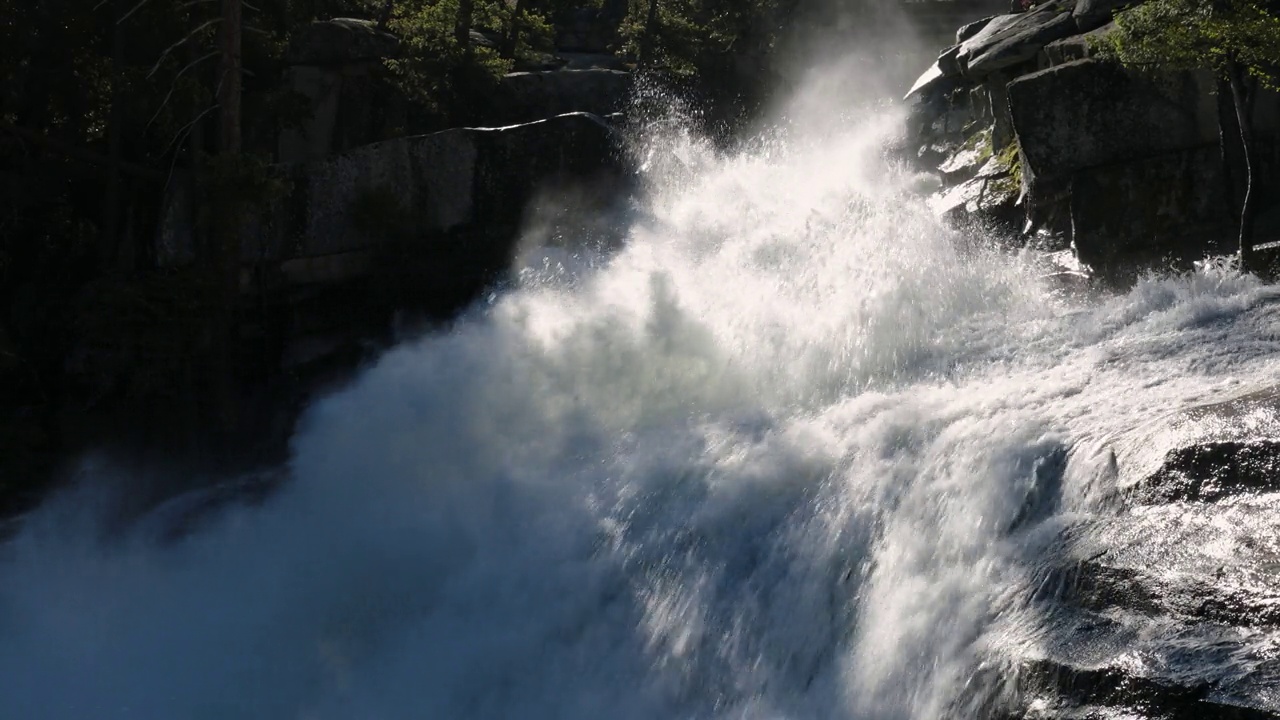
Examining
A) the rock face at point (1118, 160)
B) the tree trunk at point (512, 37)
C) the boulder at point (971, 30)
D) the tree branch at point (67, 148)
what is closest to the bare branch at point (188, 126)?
the tree branch at point (67, 148)

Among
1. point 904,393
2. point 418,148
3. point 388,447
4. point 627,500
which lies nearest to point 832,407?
point 904,393

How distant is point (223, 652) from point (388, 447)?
12.0ft

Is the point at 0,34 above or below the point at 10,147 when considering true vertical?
above

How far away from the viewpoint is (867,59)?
120 ft

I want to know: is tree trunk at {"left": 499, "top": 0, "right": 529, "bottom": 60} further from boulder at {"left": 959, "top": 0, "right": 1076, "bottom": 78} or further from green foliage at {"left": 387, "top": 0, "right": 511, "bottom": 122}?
boulder at {"left": 959, "top": 0, "right": 1076, "bottom": 78}

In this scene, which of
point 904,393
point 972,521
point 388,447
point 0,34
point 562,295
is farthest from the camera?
point 0,34

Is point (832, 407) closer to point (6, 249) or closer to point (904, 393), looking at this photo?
point (904, 393)

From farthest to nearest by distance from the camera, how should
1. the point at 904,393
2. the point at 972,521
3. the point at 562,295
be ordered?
the point at 562,295
the point at 904,393
the point at 972,521

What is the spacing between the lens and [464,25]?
26.0 meters

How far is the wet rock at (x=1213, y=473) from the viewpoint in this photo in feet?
25.3

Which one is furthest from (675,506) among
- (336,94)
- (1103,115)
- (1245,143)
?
(336,94)

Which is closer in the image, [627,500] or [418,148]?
[627,500]

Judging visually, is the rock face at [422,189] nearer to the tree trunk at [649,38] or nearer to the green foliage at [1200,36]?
the green foliage at [1200,36]

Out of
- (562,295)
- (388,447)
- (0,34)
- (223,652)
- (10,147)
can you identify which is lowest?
(223,652)
